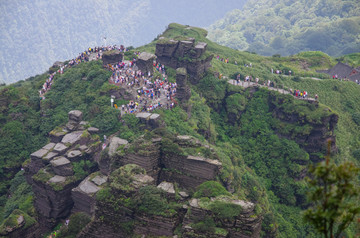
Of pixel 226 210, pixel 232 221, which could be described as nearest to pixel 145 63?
pixel 226 210

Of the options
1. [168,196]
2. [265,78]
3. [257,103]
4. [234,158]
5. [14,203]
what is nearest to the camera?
[168,196]

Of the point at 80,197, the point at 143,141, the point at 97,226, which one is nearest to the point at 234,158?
the point at 143,141

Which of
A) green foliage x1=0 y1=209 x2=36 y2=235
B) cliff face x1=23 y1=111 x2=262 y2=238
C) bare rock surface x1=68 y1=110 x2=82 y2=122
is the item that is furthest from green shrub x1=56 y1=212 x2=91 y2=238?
bare rock surface x1=68 y1=110 x2=82 y2=122

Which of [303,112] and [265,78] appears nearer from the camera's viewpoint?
[303,112]

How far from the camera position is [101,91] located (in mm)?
52656

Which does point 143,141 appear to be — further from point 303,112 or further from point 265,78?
point 265,78

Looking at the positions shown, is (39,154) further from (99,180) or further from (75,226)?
(75,226)

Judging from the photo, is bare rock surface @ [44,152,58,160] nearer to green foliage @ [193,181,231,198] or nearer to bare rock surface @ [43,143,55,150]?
bare rock surface @ [43,143,55,150]

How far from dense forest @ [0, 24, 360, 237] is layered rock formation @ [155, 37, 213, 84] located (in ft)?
5.22

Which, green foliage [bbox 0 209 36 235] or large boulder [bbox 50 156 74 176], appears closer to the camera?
green foliage [bbox 0 209 36 235]

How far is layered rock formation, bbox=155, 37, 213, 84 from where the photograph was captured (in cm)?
5869

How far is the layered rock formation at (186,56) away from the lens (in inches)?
2311

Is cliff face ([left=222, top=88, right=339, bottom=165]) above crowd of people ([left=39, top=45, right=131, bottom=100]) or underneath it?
underneath

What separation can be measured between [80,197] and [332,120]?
3399cm
